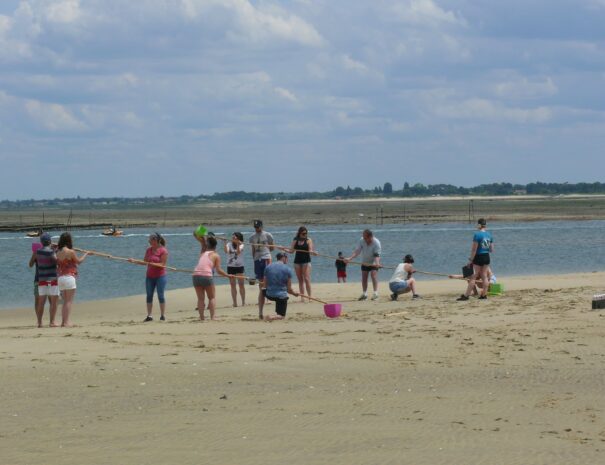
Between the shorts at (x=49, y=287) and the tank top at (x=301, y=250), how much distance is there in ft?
15.7

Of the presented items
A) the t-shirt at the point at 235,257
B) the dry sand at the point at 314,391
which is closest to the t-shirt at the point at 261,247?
the t-shirt at the point at 235,257

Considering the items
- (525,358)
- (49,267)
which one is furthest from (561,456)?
(49,267)

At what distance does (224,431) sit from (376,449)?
4.28 ft

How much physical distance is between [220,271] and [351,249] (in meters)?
31.1

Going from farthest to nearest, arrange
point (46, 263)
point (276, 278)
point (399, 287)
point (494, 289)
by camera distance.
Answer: point (494, 289) < point (399, 287) < point (276, 278) < point (46, 263)

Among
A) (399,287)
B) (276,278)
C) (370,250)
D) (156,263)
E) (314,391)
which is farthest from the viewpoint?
(370,250)

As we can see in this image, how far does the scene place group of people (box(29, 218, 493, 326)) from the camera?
15.6 m

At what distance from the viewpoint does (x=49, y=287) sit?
15625 millimetres

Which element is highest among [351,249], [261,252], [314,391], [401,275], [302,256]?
[261,252]

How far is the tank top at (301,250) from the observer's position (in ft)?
62.4

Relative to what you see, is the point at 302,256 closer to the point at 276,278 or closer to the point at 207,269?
the point at 276,278

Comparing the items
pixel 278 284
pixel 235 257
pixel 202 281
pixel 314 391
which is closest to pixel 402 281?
pixel 235 257

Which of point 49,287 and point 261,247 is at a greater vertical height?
point 261,247

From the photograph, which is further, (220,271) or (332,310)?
(332,310)
